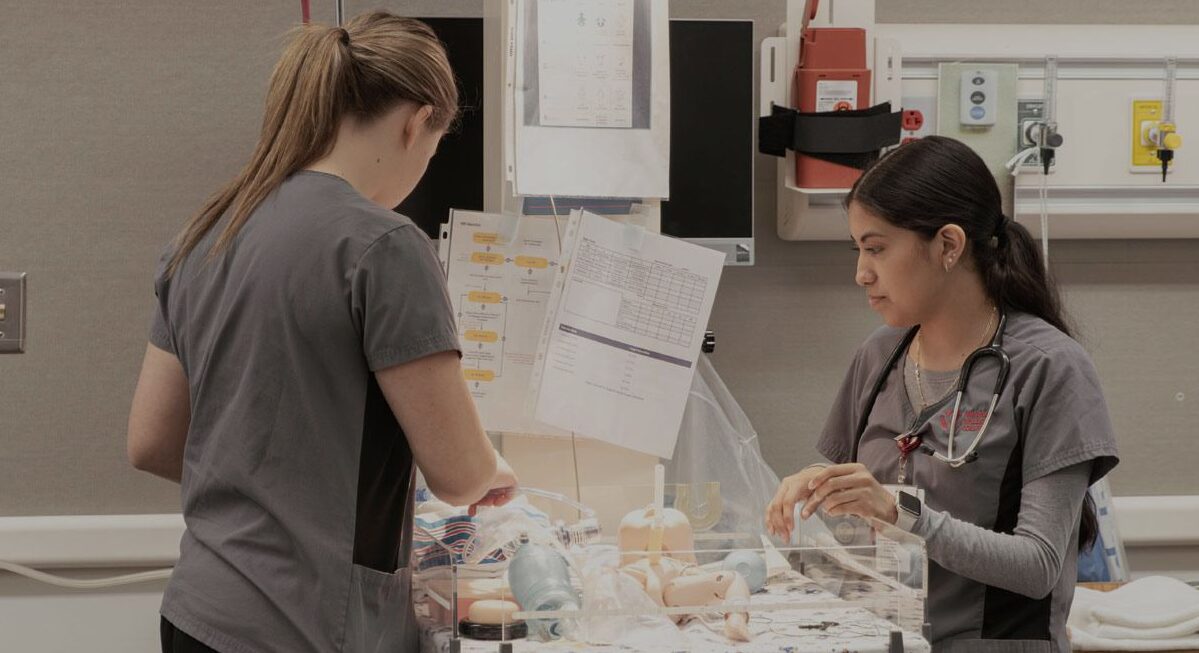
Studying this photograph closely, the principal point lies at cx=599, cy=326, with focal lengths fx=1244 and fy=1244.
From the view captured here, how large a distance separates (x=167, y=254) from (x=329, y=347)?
11.6 inches

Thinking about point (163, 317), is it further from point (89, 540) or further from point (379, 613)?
point (89, 540)

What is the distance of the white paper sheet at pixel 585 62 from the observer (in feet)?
6.67

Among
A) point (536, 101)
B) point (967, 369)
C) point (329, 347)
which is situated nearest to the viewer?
point (329, 347)

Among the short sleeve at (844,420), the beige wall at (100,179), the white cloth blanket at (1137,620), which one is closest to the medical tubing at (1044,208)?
the white cloth blanket at (1137,620)

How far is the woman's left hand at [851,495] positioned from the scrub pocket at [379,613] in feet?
1.68

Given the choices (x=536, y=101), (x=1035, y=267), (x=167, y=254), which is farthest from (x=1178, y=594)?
(x=167, y=254)

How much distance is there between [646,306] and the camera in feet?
6.67

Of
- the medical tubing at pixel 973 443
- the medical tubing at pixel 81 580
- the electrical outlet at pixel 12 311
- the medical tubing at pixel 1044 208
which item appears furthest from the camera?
the medical tubing at pixel 1044 208

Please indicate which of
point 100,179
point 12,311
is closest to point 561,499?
point 12,311

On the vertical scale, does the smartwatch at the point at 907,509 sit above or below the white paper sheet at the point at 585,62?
below

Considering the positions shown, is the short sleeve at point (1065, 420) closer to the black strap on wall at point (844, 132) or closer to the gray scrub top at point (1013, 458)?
the gray scrub top at point (1013, 458)

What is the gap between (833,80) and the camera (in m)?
2.54

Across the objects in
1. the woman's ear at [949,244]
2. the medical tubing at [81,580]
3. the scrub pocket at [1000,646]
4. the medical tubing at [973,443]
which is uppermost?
the woman's ear at [949,244]

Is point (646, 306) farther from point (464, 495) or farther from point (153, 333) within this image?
point (153, 333)
